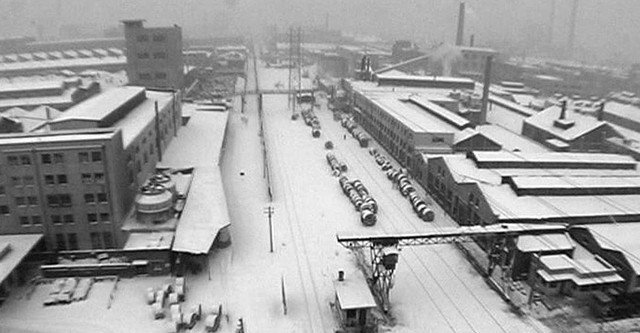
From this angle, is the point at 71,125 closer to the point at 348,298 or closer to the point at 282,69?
the point at 348,298

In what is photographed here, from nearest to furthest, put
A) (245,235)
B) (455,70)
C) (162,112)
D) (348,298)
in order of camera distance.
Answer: (348,298) < (245,235) < (162,112) < (455,70)

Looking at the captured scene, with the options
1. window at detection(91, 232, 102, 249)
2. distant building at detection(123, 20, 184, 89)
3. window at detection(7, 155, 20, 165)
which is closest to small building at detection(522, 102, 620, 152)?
window at detection(91, 232, 102, 249)

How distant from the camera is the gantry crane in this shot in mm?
29781

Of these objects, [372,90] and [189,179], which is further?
[372,90]

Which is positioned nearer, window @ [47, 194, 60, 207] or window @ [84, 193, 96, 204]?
window @ [47, 194, 60, 207]

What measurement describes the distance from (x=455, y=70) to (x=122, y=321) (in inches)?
4234

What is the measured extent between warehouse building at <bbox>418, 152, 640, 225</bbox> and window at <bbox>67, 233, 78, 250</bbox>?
30.2m

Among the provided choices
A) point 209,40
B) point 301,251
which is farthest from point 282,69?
point 301,251

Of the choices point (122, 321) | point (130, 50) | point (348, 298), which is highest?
point (130, 50)

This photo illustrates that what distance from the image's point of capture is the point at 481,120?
7019 centimetres

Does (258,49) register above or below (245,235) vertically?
above

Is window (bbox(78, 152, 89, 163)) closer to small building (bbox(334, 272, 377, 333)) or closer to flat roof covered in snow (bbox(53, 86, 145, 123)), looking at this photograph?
flat roof covered in snow (bbox(53, 86, 145, 123))

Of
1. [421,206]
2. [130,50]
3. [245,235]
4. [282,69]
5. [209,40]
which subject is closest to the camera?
[245,235]

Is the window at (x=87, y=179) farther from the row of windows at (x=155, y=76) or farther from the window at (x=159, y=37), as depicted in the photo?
the window at (x=159, y=37)
